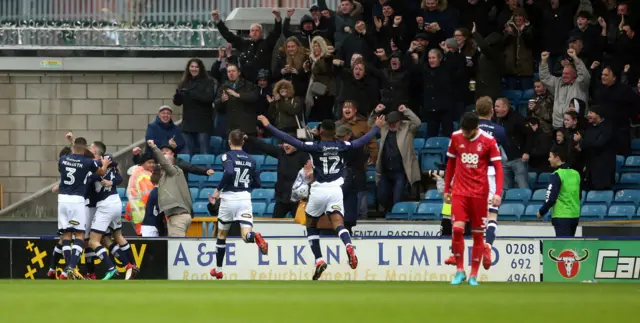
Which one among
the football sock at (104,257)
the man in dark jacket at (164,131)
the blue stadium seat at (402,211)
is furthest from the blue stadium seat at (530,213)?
the football sock at (104,257)

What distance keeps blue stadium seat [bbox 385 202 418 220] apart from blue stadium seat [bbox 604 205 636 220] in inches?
125

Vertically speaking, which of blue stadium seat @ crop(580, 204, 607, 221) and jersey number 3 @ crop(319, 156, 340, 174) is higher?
jersey number 3 @ crop(319, 156, 340, 174)

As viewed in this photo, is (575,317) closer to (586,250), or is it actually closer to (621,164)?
(586,250)

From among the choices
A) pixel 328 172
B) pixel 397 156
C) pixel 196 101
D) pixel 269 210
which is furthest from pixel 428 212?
pixel 196 101

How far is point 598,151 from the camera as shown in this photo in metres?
21.1

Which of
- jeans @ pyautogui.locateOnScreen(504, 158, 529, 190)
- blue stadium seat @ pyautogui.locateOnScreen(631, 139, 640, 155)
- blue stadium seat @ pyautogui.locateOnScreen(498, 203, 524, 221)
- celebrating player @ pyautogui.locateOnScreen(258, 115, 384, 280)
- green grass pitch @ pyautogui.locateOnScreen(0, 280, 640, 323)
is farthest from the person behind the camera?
blue stadium seat @ pyautogui.locateOnScreen(631, 139, 640, 155)

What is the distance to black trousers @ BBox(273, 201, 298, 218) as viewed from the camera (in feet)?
72.9

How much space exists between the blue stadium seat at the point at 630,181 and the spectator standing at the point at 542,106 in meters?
1.31

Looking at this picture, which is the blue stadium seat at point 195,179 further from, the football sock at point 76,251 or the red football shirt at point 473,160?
the red football shirt at point 473,160

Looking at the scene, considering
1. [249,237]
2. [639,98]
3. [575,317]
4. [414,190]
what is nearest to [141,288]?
[249,237]

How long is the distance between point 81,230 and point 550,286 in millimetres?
7103

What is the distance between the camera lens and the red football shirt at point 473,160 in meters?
14.9

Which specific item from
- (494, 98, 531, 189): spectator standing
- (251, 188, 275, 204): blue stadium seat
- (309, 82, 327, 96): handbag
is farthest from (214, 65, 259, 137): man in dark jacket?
(494, 98, 531, 189): spectator standing

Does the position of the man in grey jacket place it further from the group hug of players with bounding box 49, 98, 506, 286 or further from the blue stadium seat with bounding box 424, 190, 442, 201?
the blue stadium seat with bounding box 424, 190, 442, 201
